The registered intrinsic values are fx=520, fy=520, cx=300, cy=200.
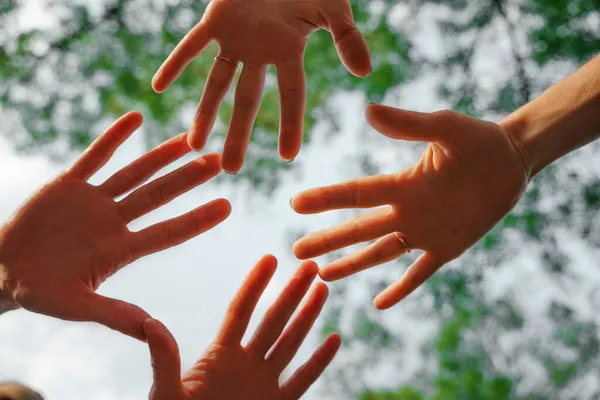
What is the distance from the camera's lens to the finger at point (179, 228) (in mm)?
1328

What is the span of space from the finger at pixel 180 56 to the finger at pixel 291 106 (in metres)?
0.20

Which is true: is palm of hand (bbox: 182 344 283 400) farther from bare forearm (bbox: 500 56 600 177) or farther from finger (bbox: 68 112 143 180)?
bare forearm (bbox: 500 56 600 177)

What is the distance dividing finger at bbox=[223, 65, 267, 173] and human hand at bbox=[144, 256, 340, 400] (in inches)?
12.0

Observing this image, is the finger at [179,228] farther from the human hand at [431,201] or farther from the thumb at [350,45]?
the thumb at [350,45]

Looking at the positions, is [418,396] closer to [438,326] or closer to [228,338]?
[438,326]

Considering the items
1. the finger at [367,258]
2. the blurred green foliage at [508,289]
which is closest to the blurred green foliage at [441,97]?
the blurred green foliage at [508,289]

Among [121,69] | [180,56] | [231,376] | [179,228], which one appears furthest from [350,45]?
[121,69]

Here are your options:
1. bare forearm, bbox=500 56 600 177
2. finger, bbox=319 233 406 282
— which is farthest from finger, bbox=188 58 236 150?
bare forearm, bbox=500 56 600 177

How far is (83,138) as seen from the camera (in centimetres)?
260

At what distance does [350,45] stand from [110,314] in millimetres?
814

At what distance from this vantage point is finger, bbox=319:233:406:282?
53.6 inches

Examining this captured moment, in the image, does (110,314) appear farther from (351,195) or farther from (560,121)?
(560,121)

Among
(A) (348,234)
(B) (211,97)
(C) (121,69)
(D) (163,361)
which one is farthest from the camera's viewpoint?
(C) (121,69)

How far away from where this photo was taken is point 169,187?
137 centimetres
